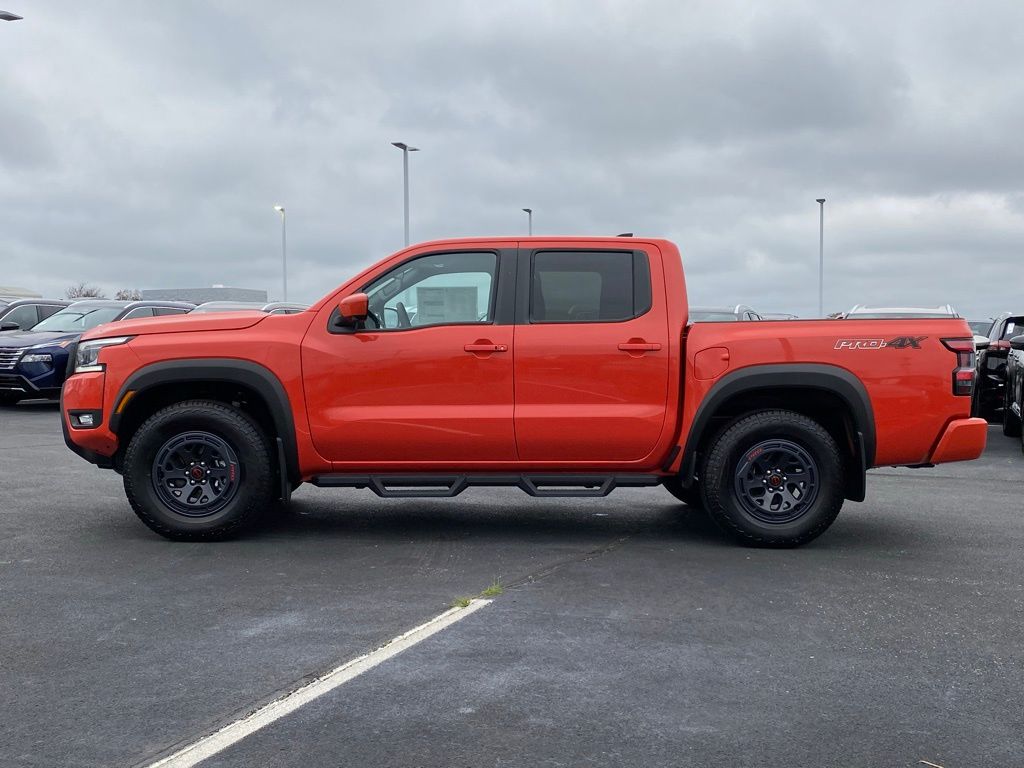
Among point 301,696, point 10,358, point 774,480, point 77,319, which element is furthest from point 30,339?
point 301,696

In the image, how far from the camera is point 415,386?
22.3 ft

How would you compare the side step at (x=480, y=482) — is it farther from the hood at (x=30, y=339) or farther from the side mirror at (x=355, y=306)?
the hood at (x=30, y=339)

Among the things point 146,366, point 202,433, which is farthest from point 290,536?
point 146,366

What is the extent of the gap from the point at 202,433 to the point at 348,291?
1.31 m

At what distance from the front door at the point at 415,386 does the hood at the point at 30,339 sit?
1204 centimetres

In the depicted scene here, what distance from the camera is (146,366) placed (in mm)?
6926

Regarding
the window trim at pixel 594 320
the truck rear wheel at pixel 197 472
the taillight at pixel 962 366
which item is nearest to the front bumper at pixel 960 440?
the taillight at pixel 962 366

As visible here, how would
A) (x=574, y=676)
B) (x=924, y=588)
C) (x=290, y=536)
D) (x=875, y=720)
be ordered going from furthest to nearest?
1. (x=290, y=536)
2. (x=924, y=588)
3. (x=574, y=676)
4. (x=875, y=720)

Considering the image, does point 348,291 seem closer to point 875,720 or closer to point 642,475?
point 642,475

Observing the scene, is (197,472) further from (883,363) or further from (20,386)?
(20,386)

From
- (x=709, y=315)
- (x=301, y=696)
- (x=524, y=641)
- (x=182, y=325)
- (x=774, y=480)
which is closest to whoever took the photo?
(x=301, y=696)

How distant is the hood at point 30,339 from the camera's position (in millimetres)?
17109

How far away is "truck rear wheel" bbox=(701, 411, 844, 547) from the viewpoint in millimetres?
6770

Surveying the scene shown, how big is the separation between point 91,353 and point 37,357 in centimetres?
1102
